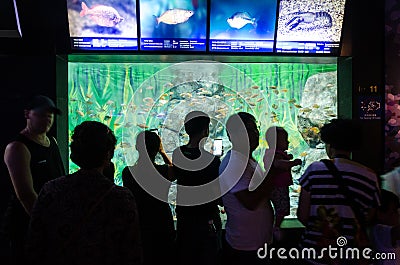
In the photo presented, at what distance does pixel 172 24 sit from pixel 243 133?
2259 millimetres

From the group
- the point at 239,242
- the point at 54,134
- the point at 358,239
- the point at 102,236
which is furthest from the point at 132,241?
the point at 54,134

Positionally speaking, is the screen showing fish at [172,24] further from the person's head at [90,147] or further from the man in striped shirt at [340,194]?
the person's head at [90,147]

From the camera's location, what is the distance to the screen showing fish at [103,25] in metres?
4.91

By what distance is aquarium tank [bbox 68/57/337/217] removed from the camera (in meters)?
5.49

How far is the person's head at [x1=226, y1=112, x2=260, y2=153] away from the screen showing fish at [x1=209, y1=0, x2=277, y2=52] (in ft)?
6.72

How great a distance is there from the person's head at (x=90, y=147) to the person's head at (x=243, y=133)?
1069 mm

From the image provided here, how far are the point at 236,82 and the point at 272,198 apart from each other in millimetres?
2304

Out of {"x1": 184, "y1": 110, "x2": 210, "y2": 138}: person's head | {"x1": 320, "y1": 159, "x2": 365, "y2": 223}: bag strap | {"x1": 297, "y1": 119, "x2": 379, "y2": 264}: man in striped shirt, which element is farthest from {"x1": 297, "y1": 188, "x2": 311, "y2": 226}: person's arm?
{"x1": 184, "y1": 110, "x2": 210, "y2": 138}: person's head

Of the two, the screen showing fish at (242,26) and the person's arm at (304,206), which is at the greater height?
the screen showing fish at (242,26)

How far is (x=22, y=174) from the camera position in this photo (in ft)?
10.8

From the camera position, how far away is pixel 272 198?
364 centimetres

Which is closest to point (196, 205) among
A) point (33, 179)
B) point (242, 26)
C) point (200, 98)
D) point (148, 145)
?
point (148, 145)

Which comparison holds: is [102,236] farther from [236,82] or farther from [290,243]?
[236,82]

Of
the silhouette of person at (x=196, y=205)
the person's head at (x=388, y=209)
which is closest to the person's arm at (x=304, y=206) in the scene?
the person's head at (x=388, y=209)
